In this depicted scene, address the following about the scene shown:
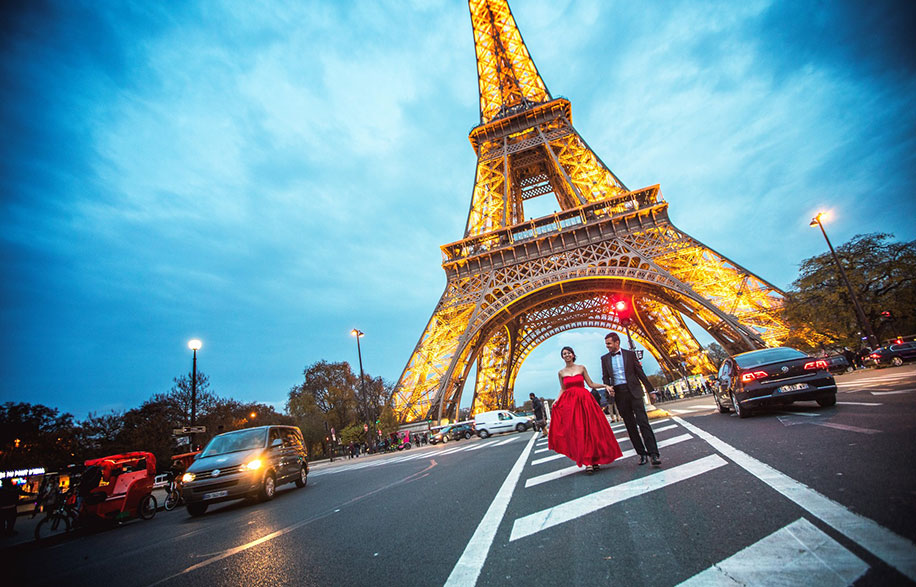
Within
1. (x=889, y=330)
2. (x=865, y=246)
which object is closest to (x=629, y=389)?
(x=865, y=246)

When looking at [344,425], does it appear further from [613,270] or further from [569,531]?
[569,531]

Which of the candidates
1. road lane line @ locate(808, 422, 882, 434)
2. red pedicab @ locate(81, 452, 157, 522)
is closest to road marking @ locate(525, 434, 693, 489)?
road lane line @ locate(808, 422, 882, 434)

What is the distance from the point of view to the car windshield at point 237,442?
884 cm

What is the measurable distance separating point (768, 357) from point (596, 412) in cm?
564

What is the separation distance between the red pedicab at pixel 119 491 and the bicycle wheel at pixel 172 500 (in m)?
1.20

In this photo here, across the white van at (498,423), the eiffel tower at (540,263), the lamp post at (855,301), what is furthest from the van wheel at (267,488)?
the lamp post at (855,301)

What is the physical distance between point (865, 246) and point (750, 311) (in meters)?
9.15

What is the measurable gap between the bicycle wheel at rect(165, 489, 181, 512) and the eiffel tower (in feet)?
43.3

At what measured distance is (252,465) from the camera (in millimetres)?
8117

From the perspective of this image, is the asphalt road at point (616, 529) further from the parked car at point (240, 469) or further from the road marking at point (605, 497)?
the parked car at point (240, 469)

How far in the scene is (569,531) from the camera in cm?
307

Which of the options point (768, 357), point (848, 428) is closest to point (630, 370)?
point (848, 428)

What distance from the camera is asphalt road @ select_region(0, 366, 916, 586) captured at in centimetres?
212

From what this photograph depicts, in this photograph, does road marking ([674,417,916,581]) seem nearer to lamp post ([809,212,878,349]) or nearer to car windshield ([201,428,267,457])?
car windshield ([201,428,267,457])
